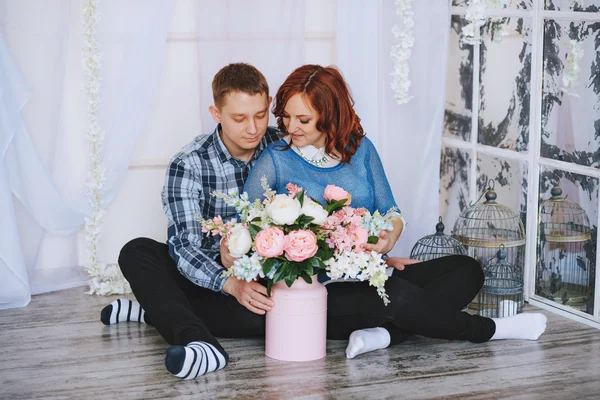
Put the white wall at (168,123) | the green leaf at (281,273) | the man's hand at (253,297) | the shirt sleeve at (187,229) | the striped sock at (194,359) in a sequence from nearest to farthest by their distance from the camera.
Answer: the striped sock at (194,359) < the green leaf at (281,273) < the man's hand at (253,297) < the shirt sleeve at (187,229) < the white wall at (168,123)

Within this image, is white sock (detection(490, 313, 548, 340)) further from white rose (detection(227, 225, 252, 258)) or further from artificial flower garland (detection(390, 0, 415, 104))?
artificial flower garland (detection(390, 0, 415, 104))

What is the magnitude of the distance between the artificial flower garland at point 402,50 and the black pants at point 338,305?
803 millimetres

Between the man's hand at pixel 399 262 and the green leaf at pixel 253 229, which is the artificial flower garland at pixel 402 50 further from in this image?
the green leaf at pixel 253 229

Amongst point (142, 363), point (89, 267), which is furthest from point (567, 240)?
point (89, 267)

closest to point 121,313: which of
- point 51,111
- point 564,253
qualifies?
point 51,111

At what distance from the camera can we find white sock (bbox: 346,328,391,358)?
2637mm

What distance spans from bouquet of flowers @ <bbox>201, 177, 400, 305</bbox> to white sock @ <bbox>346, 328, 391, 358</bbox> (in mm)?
192

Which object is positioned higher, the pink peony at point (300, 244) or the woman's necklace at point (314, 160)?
the woman's necklace at point (314, 160)

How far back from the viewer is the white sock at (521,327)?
2.80 meters

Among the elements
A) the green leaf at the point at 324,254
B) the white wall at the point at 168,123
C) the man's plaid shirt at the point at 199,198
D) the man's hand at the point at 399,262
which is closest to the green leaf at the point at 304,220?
the green leaf at the point at 324,254

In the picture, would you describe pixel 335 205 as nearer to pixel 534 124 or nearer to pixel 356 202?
pixel 356 202

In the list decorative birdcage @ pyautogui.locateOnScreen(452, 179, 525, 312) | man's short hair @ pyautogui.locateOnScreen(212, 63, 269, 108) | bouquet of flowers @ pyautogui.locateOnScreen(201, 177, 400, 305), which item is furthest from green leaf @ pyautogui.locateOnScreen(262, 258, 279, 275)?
decorative birdcage @ pyautogui.locateOnScreen(452, 179, 525, 312)

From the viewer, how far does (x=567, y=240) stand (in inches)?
121

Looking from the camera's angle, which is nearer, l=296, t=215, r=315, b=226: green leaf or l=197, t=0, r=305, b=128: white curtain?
l=296, t=215, r=315, b=226: green leaf
